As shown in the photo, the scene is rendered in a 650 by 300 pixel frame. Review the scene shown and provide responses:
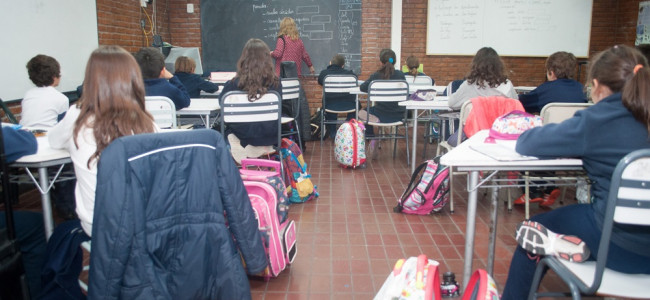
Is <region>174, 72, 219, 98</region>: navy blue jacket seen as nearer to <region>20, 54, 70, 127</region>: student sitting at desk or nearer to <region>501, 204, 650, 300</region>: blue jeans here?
<region>20, 54, 70, 127</region>: student sitting at desk

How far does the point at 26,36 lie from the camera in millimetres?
3896

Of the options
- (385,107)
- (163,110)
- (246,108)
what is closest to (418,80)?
(385,107)

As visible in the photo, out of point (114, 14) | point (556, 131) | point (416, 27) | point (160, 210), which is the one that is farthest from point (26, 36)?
point (416, 27)

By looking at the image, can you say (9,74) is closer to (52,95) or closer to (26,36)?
(26,36)

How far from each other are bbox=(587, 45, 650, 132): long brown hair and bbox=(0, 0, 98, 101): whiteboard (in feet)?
12.9

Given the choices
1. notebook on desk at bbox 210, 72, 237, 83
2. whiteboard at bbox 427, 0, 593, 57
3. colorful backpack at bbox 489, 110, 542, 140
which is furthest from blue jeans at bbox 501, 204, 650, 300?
whiteboard at bbox 427, 0, 593, 57

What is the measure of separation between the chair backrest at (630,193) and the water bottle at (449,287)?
898 millimetres

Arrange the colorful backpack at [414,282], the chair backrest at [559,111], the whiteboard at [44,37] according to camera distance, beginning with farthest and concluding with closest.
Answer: the whiteboard at [44,37], the chair backrest at [559,111], the colorful backpack at [414,282]

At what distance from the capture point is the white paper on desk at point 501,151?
1.74 m

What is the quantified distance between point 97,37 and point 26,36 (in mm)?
1157

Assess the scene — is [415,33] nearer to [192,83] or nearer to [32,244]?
[192,83]

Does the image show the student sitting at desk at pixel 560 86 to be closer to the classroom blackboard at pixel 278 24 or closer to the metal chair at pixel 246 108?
the metal chair at pixel 246 108

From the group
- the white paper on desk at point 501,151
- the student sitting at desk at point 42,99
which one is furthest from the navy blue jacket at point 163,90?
the white paper on desk at point 501,151

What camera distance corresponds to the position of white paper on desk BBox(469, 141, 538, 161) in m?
1.74
